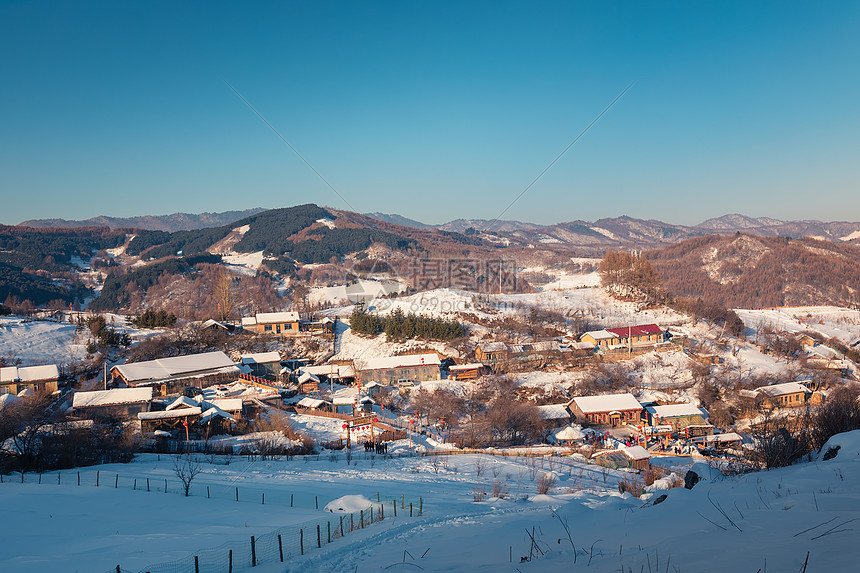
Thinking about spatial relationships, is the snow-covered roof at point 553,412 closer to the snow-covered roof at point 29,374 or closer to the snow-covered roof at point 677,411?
the snow-covered roof at point 677,411

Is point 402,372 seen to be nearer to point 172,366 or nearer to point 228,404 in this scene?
point 228,404

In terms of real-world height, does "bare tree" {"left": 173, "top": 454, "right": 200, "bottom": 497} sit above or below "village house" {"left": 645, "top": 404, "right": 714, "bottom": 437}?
above

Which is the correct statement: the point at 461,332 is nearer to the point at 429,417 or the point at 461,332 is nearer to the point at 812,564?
the point at 429,417

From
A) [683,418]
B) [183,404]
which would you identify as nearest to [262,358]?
[183,404]

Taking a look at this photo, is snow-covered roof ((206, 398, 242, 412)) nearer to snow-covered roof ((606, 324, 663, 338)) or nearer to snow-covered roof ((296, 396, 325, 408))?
snow-covered roof ((296, 396, 325, 408))

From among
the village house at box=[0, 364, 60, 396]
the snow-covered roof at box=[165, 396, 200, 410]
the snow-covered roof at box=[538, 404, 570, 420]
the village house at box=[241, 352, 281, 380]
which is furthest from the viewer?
the village house at box=[241, 352, 281, 380]

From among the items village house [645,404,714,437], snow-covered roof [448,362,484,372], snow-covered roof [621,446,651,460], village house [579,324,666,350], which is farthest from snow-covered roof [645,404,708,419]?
snow-covered roof [448,362,484,372]
